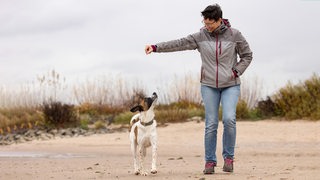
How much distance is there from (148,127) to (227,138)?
3.72ft

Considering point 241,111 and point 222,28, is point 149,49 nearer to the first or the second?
point 222,28

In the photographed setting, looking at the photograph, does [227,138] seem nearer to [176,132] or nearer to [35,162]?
[35,162]

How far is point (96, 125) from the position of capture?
23312 millimetres

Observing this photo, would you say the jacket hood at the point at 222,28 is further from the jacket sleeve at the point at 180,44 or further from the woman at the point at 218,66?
the jacket sleeve at the point at 180,44

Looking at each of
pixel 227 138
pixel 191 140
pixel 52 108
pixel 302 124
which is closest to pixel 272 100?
pixel 302 124

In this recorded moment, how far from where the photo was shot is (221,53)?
9102 mm

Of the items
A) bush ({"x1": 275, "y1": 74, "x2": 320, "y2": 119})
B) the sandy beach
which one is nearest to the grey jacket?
the sandy beach

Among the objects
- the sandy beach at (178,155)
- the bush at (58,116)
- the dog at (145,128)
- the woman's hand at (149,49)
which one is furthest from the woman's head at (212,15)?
the bush at (58,116)

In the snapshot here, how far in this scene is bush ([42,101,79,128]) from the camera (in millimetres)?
23906

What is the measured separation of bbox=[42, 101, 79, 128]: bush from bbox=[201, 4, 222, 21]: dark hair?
15434 mm

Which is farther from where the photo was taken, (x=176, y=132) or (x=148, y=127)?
(x=176, y=132)

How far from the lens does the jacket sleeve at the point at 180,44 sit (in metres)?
9.34

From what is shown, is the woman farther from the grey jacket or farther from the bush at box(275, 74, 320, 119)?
the bush at box(275, 74, 320, 119)

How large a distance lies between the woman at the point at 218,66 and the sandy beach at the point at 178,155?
0.55m
